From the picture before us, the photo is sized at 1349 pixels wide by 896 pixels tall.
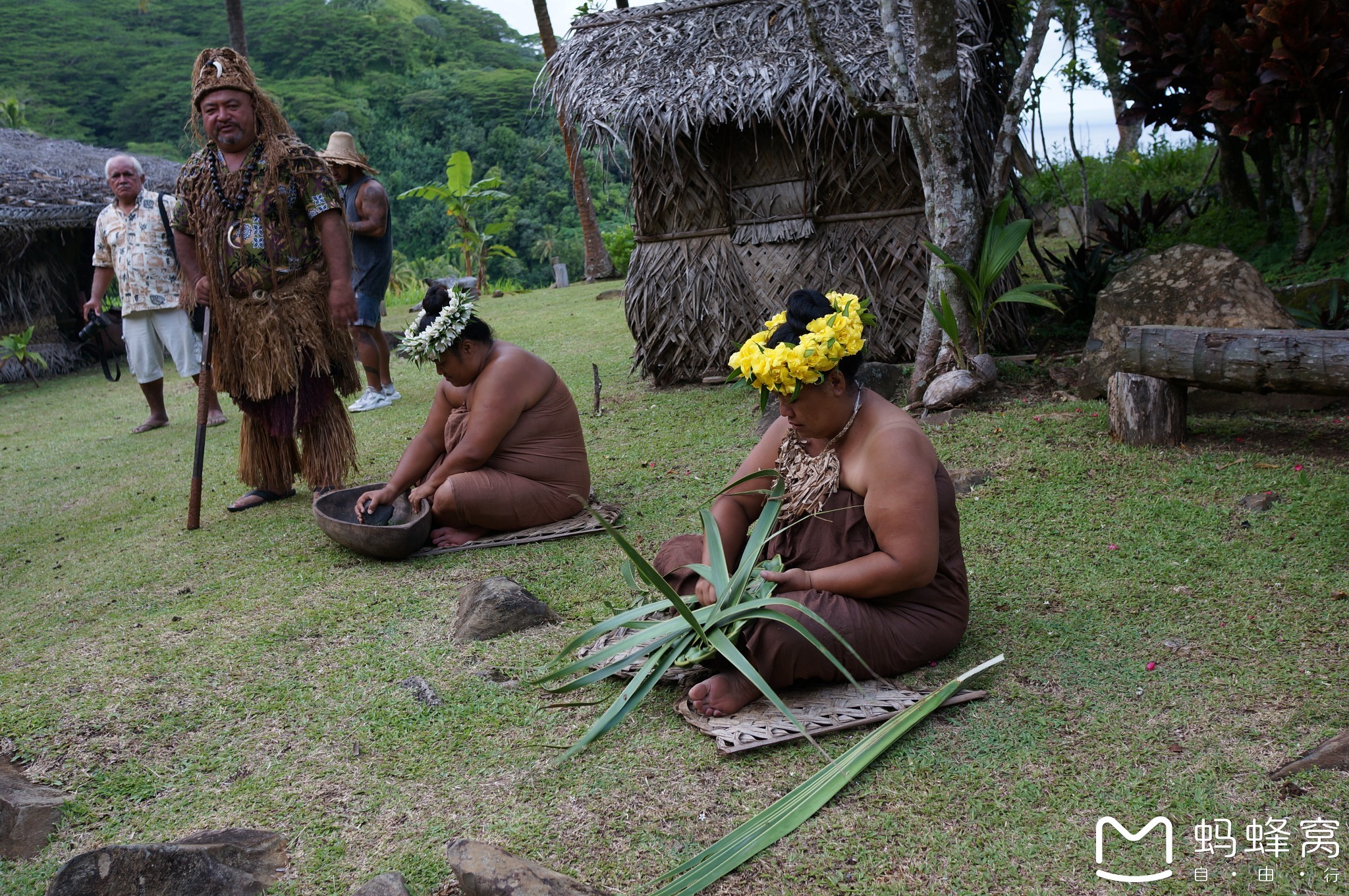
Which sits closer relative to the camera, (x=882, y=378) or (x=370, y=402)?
(x=882, y=378)

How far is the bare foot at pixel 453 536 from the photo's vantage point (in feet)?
15.9

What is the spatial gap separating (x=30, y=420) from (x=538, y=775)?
9.63 meters

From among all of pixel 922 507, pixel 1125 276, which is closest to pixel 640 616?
pixel 922 507

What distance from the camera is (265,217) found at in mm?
5211

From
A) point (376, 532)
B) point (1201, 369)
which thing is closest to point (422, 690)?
point (376, 532)

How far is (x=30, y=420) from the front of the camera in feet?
33.3

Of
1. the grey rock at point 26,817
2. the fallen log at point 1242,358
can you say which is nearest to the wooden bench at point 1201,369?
the fallen log at point 1242,358

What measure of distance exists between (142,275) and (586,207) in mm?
9875

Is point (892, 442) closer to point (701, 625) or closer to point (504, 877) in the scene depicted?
point (701, 625)

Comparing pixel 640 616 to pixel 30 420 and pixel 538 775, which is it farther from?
pixel 30 420

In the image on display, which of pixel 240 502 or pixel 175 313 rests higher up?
pixel 175 313

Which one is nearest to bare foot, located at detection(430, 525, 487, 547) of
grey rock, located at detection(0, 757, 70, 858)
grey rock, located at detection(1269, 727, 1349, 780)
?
grey rock, located at detection(0, 757, 70, 858)

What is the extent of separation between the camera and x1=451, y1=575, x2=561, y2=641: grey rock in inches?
148

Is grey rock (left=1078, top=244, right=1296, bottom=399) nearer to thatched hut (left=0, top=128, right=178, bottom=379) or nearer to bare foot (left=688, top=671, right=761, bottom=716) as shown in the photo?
bare foot (left=688, top=671, right=761, bottom=716)
